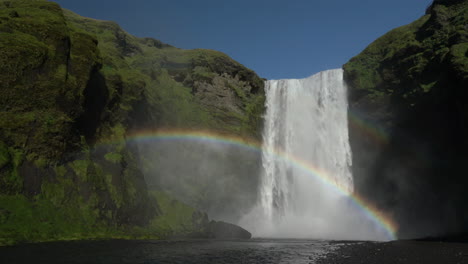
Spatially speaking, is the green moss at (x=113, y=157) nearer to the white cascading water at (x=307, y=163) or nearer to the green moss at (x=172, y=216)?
the green moss at (x=172, y=216)

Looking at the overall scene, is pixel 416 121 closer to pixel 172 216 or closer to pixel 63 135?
pixel 172 216

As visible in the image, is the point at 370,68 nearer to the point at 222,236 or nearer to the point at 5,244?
the point at 222,236

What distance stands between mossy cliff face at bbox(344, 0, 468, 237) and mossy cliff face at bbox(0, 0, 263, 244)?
2392 centimetres

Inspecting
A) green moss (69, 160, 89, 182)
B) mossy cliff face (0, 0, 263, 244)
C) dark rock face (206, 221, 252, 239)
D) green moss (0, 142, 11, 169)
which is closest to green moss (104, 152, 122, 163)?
mossy cliff face (0, 0, 263, 244)

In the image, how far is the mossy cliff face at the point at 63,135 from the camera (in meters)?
18.3

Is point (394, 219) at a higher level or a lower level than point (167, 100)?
lower

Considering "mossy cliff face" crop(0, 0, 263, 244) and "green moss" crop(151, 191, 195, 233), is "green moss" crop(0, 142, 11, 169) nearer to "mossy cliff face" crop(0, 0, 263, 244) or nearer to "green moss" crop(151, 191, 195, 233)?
"mossy cliff face" crop(0, 0, 263, 244)

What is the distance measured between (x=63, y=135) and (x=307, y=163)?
108ft

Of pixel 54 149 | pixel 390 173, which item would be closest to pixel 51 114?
pixel 54 149

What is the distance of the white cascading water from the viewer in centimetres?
4250

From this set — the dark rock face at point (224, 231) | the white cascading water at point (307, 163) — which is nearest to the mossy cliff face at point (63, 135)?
the dark rock face at point (224, 231)

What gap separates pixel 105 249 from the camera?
1559 cm

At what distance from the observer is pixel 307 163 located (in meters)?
46.5

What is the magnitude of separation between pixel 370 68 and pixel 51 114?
37.3 metres
